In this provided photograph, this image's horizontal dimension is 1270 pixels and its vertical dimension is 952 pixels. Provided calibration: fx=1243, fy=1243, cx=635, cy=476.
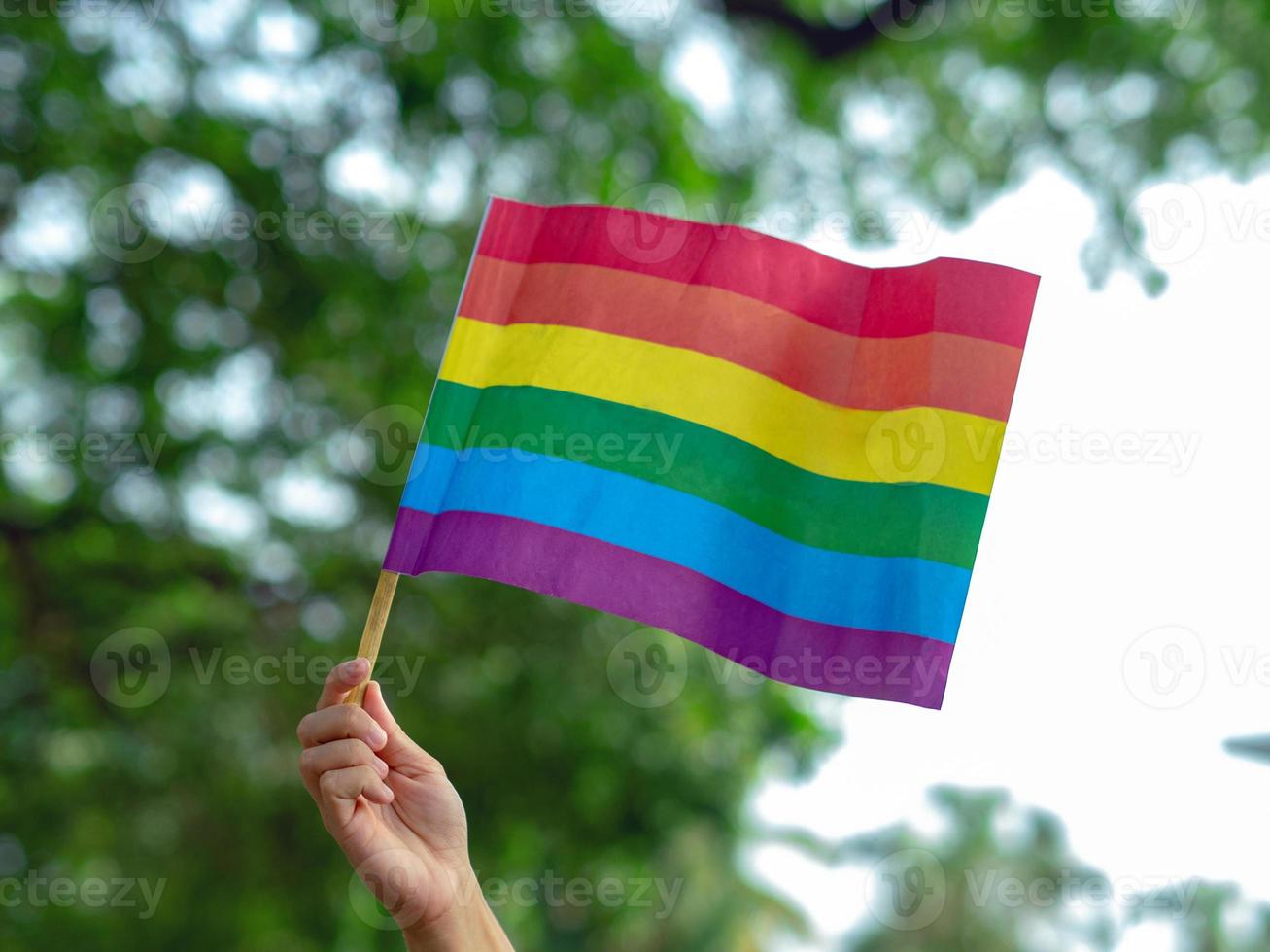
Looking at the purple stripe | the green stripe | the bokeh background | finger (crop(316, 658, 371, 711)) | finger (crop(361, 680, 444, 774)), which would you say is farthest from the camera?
the bokeh background

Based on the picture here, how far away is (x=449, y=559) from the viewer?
2092mm

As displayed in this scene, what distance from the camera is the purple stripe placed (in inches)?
81.0

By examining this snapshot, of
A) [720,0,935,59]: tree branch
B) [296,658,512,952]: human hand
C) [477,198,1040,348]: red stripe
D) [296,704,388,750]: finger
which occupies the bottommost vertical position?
[296,658,512,952]: human hand

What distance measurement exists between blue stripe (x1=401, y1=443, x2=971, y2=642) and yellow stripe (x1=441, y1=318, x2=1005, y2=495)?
5.7 inches

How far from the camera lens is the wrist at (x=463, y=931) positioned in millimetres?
1842

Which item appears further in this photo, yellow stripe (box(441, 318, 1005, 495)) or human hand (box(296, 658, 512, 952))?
yellow stripe (box(441, 318, 1005, 495))

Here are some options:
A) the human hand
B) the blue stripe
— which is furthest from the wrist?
the blue stripe

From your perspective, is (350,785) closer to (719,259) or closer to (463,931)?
(463,931)

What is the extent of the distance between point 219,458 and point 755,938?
2473cm

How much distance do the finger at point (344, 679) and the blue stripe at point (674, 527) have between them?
378mm

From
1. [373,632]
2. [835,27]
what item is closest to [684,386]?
[373,632]

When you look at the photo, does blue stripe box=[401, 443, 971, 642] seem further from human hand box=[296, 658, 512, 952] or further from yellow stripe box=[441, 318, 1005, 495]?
human hand box=[296, 658, 512, 952]

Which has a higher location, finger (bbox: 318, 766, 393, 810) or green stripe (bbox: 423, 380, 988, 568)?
green stripe (bbox: 423, 380, 988, 568)

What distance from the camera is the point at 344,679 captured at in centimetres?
179
